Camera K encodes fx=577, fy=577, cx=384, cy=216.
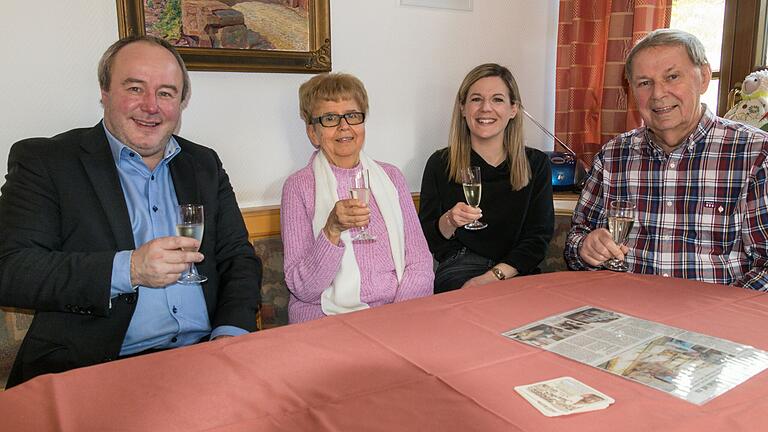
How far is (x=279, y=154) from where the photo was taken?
9.21 ft

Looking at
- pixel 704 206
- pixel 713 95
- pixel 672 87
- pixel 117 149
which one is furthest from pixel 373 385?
pixel 713 95

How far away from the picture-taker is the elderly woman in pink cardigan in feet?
7.14

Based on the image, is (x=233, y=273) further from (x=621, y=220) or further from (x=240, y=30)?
(x=621, y=220)

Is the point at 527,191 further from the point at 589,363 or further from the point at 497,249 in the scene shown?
the point at 589,363

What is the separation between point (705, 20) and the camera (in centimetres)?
321

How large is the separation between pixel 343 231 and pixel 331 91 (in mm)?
636

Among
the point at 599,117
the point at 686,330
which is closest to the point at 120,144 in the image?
the point at 686,330

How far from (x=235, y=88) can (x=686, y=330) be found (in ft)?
6.76

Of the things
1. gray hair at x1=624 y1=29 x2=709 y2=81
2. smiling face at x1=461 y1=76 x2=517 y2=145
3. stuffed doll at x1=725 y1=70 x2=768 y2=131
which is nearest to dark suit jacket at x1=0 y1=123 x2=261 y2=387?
smiling face at x1=461 y1=76 x2=517 y2=145

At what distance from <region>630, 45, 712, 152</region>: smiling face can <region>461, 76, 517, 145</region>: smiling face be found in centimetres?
72

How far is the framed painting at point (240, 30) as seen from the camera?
238 cm

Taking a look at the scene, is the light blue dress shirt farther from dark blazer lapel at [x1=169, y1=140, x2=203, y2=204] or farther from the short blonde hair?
the short blonde hair

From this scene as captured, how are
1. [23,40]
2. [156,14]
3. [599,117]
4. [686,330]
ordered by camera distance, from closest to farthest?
[686,330]
[23,40]
[156,14]
[599,117]

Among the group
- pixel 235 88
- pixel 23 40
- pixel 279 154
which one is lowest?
pixel 279 154
